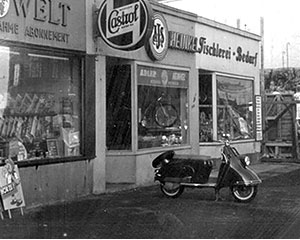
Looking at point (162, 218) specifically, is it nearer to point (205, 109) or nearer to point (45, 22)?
point (45, 22)

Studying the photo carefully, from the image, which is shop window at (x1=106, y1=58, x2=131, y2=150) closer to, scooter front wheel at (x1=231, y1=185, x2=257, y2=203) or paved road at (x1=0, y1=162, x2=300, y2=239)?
paved road at (x1=0, y1=162, x2=300, y2=239)

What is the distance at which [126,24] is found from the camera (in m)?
10.8

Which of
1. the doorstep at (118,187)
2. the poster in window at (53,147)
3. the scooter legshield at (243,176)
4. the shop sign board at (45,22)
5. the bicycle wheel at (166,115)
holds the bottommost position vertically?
the doorstep at (118,187)

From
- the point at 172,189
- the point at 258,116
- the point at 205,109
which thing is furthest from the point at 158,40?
the point at 258,116

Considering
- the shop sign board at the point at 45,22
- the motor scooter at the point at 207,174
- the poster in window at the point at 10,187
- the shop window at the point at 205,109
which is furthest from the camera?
the shop window at the point at 205,109

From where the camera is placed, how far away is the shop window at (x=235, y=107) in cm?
1627

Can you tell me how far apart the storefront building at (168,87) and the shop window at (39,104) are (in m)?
0.64

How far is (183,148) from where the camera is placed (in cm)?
1406

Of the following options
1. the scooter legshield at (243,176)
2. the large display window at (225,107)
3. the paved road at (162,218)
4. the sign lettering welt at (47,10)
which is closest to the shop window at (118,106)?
the paved road at (162,218)

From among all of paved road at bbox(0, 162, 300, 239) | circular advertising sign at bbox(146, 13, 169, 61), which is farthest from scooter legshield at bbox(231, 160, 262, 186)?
circular advertising sign at bbox(146, 13, 169, 61)

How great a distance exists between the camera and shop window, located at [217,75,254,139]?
16.3m

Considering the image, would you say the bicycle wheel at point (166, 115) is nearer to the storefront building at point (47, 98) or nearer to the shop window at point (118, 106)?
the shop window at point (118, 106)

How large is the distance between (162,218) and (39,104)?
10.9 ft

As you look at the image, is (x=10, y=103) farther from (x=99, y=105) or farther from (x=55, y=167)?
(x=99, y=105)
